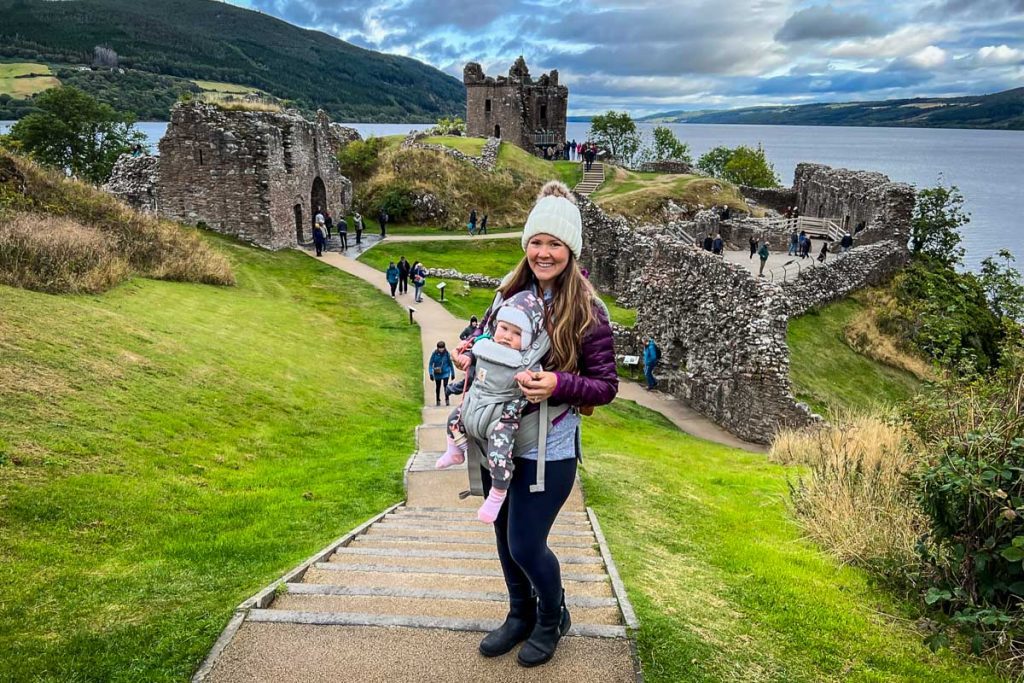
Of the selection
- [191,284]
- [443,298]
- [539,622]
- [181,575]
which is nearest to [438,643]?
[539,622]

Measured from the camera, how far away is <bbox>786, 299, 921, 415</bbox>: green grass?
19.2 m

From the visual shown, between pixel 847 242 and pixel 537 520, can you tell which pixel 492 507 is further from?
pixel 847 242

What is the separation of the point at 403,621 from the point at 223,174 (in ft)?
91.3

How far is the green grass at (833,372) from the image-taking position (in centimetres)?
1916

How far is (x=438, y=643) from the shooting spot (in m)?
→ 3.99

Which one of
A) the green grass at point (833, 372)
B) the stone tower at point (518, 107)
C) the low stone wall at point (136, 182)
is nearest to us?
the green grass at point (833, 372)

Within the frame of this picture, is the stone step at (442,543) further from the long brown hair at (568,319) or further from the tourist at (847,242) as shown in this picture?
the tourist at (847,242)

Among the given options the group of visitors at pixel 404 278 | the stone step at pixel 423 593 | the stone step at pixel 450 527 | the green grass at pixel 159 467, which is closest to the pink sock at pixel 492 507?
the stone step at pixel 423 593

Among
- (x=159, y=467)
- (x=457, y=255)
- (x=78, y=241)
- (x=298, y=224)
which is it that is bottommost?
(x=159, y=467)

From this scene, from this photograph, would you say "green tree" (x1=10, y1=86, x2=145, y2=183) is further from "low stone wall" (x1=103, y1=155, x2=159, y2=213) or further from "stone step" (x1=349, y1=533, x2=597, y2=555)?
"stone step" (x1=349, y1=533, x2=597, y2=555)

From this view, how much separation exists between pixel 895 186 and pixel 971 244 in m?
30.0

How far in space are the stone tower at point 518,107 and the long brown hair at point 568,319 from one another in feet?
200

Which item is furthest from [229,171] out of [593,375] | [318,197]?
[593,375]

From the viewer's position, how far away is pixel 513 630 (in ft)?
13.1
